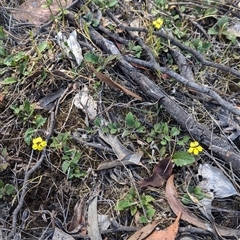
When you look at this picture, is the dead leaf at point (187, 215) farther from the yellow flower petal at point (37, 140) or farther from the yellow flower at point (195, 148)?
the yellow flower petal at point (37, 140)

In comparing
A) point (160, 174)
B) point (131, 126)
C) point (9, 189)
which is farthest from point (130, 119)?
point (9, 189)

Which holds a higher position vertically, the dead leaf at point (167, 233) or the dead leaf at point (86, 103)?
the dead leaf at point (86, 103)

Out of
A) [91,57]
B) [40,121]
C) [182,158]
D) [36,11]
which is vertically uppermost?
[36,11]

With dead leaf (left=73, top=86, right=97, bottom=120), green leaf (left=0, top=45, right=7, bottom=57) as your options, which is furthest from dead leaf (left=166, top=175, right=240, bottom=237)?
green leaf (left=0, top=45, right=7, bottom=57)

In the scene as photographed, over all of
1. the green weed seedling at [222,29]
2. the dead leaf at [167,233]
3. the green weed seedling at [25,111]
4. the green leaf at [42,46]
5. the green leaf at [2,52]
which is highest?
the green leaf at [2,52]

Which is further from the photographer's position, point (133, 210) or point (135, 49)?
point (135, 49)

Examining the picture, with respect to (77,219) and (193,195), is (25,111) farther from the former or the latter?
(193,195)

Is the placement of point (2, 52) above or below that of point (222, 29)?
above

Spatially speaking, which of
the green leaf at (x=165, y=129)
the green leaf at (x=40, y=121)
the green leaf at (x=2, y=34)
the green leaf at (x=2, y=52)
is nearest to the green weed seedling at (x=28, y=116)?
the green leaf at (x=40, y=121)
